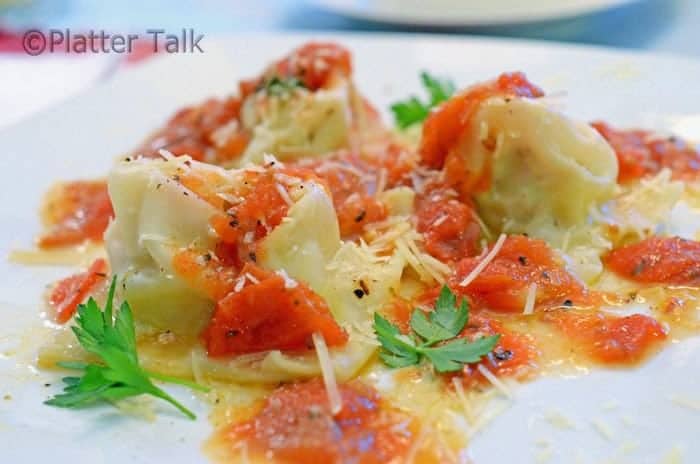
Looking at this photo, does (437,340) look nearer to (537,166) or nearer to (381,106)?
(537,166)

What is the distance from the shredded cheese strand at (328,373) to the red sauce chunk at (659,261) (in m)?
1.20

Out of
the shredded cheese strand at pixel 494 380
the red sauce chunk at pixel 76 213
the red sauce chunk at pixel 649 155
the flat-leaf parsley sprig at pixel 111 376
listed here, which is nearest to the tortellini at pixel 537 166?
the red sauce chunk at pixel 649 155

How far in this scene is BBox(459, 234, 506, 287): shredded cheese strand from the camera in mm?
3193

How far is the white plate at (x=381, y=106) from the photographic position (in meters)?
2.59

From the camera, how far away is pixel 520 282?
10.4 ft

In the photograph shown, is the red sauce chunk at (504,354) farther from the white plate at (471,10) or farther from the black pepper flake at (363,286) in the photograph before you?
the white plate at (471,10)

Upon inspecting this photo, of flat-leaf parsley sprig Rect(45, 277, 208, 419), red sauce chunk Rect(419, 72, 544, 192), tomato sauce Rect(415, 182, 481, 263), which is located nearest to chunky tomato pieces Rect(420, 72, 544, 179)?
red sauce chunk Rect(419, 72, 544, 192)

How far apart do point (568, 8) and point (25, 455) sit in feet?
14.5

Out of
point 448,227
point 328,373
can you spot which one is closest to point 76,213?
point 448,227

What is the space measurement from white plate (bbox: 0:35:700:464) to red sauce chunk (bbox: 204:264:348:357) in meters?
0.24

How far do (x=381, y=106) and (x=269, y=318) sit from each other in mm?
2375

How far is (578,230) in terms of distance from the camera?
3.56 meters

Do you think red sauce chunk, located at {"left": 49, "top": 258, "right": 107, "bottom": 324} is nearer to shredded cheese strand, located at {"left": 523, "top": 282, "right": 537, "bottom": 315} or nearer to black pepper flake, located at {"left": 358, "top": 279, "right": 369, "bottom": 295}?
black pepper flake, located at {"left": 358, "top": 279, "right": 369, "bottom": 295}

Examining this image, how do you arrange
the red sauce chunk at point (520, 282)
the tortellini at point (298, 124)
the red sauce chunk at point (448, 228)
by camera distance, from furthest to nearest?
the tortellini at point (298, 124) < the red sauce chunk at point (448, 228) < the red sauce chunk at point (520, 282)
